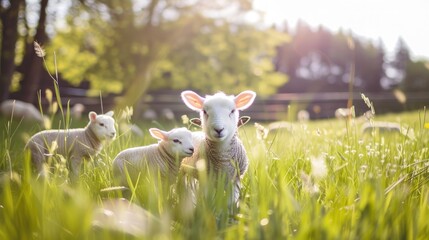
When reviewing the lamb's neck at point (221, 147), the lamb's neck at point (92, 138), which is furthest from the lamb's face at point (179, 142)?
the lamb's neck at point (92, 138)

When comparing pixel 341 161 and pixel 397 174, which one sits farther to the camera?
pixel 341 161

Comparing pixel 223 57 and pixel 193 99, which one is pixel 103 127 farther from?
pixel 223 57

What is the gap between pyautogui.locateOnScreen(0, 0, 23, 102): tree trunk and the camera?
12398 mm

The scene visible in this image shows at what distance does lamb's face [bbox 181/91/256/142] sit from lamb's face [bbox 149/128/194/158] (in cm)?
17

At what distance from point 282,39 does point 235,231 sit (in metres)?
17.9

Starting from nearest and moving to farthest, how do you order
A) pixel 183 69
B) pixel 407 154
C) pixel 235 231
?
1. pixel 235 231
2. pixel 407 154
3. pixel 183 69

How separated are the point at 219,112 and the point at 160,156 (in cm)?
63

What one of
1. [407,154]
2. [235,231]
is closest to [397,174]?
[407,154]

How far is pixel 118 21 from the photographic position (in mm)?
16797

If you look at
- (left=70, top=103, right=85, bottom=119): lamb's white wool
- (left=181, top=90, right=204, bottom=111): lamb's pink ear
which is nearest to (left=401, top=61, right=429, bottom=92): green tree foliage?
(left=70, top=103, right=85, bottom=119): lamb's white wool

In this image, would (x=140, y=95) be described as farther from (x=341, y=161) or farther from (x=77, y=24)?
(x=341, y=161)

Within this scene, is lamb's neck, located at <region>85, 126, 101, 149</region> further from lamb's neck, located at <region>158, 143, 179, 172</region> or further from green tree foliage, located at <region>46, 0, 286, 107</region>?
green tree foliage, located at <region>46, 0, 286, 107</region>

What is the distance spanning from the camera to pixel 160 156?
3115 millimetres

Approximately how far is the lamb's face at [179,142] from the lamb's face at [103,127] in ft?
3.39
